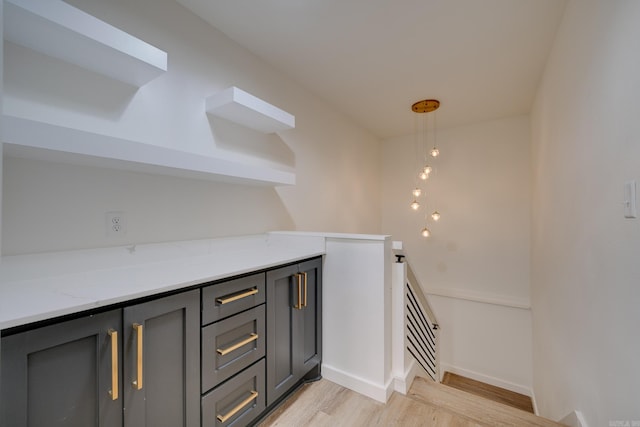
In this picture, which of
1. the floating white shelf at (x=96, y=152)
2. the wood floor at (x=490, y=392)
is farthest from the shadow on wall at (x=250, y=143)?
the wood floor at (x=490, y=392)

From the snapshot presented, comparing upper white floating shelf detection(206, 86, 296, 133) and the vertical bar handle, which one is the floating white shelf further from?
the vertical bar handle

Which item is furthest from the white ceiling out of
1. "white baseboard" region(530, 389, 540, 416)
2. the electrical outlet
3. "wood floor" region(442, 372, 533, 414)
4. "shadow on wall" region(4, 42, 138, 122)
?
"wood floor" region(442, 372, 533, 414)

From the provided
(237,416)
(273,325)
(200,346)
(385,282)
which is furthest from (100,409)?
(385,282)

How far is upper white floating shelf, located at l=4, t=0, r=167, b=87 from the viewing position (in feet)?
3.34

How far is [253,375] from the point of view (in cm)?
147

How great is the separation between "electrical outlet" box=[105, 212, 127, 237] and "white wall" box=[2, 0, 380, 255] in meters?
0.03

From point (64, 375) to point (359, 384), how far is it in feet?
5.18

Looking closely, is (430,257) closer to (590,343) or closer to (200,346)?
(590,343)

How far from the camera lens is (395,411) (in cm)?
167

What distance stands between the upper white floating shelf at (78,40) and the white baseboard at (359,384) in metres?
2.12

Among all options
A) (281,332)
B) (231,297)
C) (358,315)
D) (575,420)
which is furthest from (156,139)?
(575,420)

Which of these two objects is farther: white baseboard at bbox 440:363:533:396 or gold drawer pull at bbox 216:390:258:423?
white baseboard at bbox 440:363:533:396

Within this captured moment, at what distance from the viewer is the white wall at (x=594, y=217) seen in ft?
3.22

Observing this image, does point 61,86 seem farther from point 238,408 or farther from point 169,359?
point 238,408
